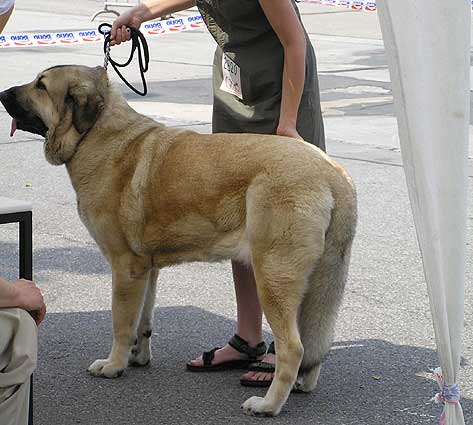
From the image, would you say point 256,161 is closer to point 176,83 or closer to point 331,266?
point 331,266

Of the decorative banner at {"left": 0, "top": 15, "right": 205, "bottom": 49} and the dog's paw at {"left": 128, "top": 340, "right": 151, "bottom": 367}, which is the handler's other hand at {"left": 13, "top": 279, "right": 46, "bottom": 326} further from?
the decorative banner at {"left": 0, "top": 15, "right": 205, "bottom": 49}

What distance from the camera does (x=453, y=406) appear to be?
3344 millimetres

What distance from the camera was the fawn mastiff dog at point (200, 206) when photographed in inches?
154

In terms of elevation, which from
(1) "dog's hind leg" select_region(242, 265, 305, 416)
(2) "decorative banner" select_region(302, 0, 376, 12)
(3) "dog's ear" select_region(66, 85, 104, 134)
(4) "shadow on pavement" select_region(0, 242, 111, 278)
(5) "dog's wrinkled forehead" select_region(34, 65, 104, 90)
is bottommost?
(2) "decorative banner" select_region(302, 0, 376, 12)

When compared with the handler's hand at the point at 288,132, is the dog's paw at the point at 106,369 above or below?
below

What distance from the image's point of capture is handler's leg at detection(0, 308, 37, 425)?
10.6 feet

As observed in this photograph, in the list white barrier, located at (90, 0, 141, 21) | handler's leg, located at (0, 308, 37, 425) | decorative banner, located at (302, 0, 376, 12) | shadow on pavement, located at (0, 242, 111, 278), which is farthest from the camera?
white barrier, located at (90, 0, 141, 21)

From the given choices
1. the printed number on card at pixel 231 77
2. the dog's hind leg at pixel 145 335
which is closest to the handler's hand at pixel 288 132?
the printed number on card at pixel 231 77

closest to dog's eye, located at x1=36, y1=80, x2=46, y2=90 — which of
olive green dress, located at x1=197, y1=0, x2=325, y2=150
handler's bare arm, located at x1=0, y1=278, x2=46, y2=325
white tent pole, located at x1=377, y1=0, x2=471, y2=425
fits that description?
olive green dress, located at x1=197, y1=0, x2=325, y2=150

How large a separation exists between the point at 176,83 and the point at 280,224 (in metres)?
9.62

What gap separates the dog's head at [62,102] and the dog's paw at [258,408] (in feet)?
4.26

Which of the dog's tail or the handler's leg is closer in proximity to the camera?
the handler's leg

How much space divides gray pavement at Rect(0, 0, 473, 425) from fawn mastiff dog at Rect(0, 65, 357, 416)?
0.66 feet

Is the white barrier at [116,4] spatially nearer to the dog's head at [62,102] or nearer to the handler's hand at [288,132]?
Answer: the dog's head at [62,102]
